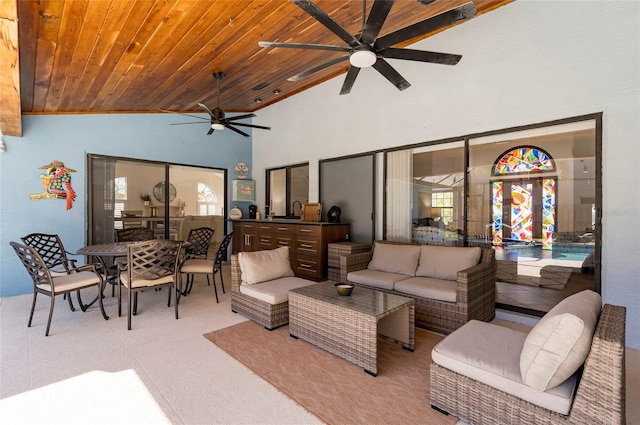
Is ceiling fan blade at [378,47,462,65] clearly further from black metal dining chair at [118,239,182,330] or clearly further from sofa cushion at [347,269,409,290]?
black metal dining chair at [118,239,182,330]

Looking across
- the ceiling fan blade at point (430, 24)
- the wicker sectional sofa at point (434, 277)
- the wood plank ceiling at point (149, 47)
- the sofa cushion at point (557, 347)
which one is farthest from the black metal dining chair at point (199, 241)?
the sofa cushion at point (557, 347)

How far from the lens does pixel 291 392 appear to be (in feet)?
7.05

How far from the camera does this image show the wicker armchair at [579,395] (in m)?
1.36

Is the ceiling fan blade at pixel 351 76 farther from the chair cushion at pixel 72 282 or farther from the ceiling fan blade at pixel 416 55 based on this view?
the chair cushion at pixel 72 282

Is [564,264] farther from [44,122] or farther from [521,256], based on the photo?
[44,122]

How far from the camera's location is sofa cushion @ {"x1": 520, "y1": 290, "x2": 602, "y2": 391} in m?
1.47

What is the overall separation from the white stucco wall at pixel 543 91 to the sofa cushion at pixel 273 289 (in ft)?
8.38

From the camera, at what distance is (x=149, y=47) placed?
3232 mm

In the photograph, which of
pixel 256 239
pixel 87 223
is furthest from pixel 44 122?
pixel 256 239

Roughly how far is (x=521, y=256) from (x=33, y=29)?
515cm

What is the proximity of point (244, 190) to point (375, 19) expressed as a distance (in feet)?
18.0

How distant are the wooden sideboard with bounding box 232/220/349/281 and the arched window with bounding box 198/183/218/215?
53.3 inches

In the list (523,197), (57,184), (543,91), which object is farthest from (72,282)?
(543,91)

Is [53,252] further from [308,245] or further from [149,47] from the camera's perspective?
[308,245]
